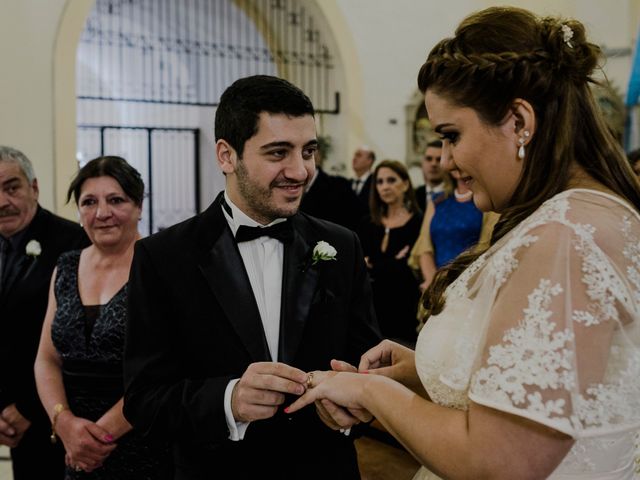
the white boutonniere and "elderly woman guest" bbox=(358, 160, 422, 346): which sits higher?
the white boutonniere

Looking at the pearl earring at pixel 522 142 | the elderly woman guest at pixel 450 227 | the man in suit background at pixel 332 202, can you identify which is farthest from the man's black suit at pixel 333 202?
the pearl earring at pixel 522 142

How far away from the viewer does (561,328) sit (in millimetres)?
1251

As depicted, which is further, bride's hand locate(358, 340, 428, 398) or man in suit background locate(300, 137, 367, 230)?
man in suit background locate(300, 137, 367, 230)

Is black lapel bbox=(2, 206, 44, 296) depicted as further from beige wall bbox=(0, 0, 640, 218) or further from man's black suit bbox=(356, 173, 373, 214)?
beige wall bbox=(0, 0, 640, 218)

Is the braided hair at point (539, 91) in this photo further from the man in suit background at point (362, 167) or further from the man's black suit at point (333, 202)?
the man in suit background at point (362, 167)

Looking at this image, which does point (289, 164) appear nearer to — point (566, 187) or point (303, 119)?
point (303, 119)

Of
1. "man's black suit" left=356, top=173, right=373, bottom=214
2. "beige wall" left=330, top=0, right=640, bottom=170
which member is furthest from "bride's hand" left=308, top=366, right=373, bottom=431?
"beige wall" left=330, top=0, right=640, bottom=170

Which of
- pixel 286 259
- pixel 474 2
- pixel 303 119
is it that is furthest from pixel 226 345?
pixel 474 2

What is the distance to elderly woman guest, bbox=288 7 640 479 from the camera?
49.6 inches

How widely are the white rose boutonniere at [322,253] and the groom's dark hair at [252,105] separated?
1.08ft

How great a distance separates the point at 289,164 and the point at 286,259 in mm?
260

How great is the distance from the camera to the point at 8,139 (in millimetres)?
7230

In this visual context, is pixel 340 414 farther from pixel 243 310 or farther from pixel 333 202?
pixel 333 202

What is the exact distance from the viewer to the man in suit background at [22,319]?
10.3 ft
